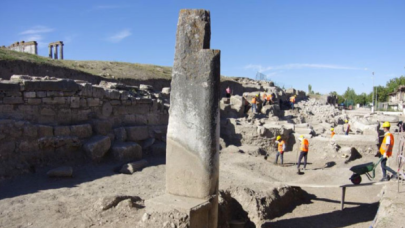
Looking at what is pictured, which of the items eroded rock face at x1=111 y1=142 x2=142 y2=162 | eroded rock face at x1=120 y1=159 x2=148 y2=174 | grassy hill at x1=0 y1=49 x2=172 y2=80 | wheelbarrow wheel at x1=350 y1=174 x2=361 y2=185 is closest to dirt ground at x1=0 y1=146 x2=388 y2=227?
eroded rock face at x1=120 y1=159 x2=148 y2=174

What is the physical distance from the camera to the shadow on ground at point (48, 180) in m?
6.96

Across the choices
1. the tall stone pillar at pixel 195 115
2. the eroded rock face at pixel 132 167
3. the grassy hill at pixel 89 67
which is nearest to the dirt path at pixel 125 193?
the eroded rock face at pixel 132 167

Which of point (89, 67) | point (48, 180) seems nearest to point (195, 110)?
point (48, 180)

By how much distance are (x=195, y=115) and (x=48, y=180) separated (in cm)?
472

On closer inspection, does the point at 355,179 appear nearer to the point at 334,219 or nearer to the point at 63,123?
the point at 334,219

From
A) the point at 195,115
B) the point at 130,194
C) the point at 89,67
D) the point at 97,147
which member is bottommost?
the point at 130,194

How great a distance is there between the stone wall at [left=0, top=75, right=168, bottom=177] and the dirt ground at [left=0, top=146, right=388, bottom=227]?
0.56 meters

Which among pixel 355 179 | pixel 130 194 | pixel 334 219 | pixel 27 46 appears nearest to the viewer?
pixel 130 194

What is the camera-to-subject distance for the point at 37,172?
812 centimetres

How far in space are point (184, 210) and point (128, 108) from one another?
753cm

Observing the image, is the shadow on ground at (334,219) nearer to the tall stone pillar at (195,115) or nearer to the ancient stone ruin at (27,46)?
the tall stone pillar at (195,115)

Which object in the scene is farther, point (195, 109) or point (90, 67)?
point (90, 67)

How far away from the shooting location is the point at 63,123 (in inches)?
374

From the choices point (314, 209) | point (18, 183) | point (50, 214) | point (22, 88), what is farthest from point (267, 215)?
point (22, 88)
